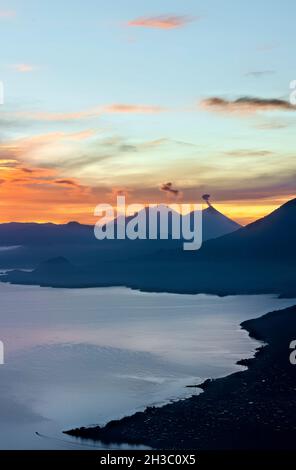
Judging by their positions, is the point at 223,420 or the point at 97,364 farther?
the point at 97,364

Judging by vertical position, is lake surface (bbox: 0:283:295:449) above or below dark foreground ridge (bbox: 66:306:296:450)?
above

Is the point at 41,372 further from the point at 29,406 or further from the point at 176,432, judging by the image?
the point at 176,432

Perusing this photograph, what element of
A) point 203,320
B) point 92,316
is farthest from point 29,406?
point 92,316

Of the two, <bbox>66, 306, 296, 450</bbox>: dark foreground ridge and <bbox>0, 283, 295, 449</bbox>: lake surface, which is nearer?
<bbox>66, 306, 296, 450</bbox>: dark foreground ridge

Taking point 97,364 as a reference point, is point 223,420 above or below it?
below
